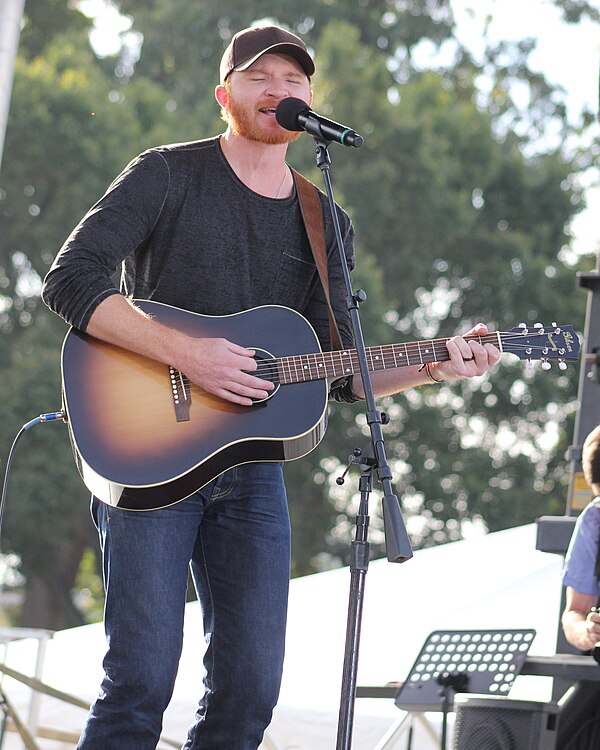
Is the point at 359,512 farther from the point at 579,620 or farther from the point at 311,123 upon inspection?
the point at 579,620

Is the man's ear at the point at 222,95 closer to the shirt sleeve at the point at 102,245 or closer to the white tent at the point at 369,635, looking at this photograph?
the shirt sleeve at the point at 102,245

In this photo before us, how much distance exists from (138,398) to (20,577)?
597 inches

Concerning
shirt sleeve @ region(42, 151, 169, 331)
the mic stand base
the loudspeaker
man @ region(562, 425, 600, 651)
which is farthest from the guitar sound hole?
man @ region(562, 425, 600, 651)

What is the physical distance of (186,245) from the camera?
275 cm

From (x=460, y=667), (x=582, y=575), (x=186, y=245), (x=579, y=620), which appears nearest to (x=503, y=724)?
(x=460, y=667)

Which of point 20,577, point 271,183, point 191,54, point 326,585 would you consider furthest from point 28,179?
point 271,183

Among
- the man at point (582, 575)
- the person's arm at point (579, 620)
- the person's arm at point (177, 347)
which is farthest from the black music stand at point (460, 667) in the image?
the person's arm at point (177, 347)

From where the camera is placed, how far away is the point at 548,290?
653 inches

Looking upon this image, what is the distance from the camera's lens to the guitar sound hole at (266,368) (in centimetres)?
274

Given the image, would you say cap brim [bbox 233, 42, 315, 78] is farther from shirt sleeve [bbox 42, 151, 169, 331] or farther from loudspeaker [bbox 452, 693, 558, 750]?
loudspeaker [bbox 452, 693, 558, 750]

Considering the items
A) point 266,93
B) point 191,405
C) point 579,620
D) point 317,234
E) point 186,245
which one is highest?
point 266,93

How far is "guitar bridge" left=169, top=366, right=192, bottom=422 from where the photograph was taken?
270 centimetres

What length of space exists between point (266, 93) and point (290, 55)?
4.5 inches

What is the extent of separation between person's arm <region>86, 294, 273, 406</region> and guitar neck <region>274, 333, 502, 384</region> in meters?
0.12
